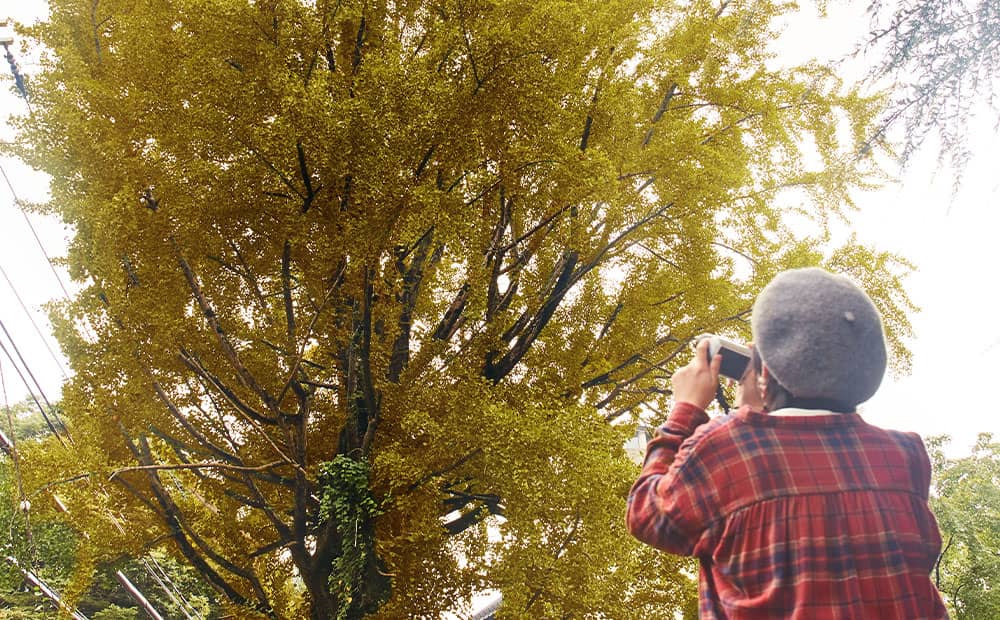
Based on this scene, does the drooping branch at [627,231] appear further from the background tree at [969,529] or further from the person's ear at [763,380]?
the background tree at [969,529]

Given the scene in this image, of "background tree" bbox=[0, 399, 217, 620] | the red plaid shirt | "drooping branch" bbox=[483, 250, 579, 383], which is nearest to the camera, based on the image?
the red plaid shirt

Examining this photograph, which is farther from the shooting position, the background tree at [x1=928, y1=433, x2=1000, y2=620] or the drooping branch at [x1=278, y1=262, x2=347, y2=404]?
the background tree at [x1=928, y1=433, x2=1000, y2=620]

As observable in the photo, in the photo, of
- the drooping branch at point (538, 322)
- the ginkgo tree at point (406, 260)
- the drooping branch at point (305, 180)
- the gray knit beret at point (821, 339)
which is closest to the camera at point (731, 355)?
the gray knit beret at point (821, 339)

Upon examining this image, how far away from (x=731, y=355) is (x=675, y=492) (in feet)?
0.91

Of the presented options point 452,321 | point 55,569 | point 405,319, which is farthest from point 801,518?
point 55,569

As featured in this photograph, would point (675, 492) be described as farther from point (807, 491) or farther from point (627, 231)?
point (627, 231)

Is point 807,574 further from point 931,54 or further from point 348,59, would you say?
point 348,59

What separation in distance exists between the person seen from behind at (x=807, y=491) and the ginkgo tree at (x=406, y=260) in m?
2.57

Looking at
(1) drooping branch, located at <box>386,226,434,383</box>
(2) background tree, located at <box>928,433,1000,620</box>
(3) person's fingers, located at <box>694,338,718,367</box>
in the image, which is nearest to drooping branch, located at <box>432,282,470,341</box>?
(1) drooping branch, located at <box>386,226,434,383</box>

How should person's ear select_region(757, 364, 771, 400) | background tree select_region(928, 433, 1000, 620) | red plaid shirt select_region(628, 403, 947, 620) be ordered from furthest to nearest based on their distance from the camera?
background tree select_region(928, 433, 1000, 620) < person's ear select_region(757, 364, 771, 400) < red plaid shirt select_region(628, 403, 947, 620)

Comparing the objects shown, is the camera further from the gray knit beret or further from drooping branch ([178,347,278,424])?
drooping branch ([178,347,278,424])

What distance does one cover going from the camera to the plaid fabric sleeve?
0.90m

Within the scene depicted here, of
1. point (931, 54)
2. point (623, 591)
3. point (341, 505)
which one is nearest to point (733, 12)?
point (931, 54)

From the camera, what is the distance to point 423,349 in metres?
4.86
